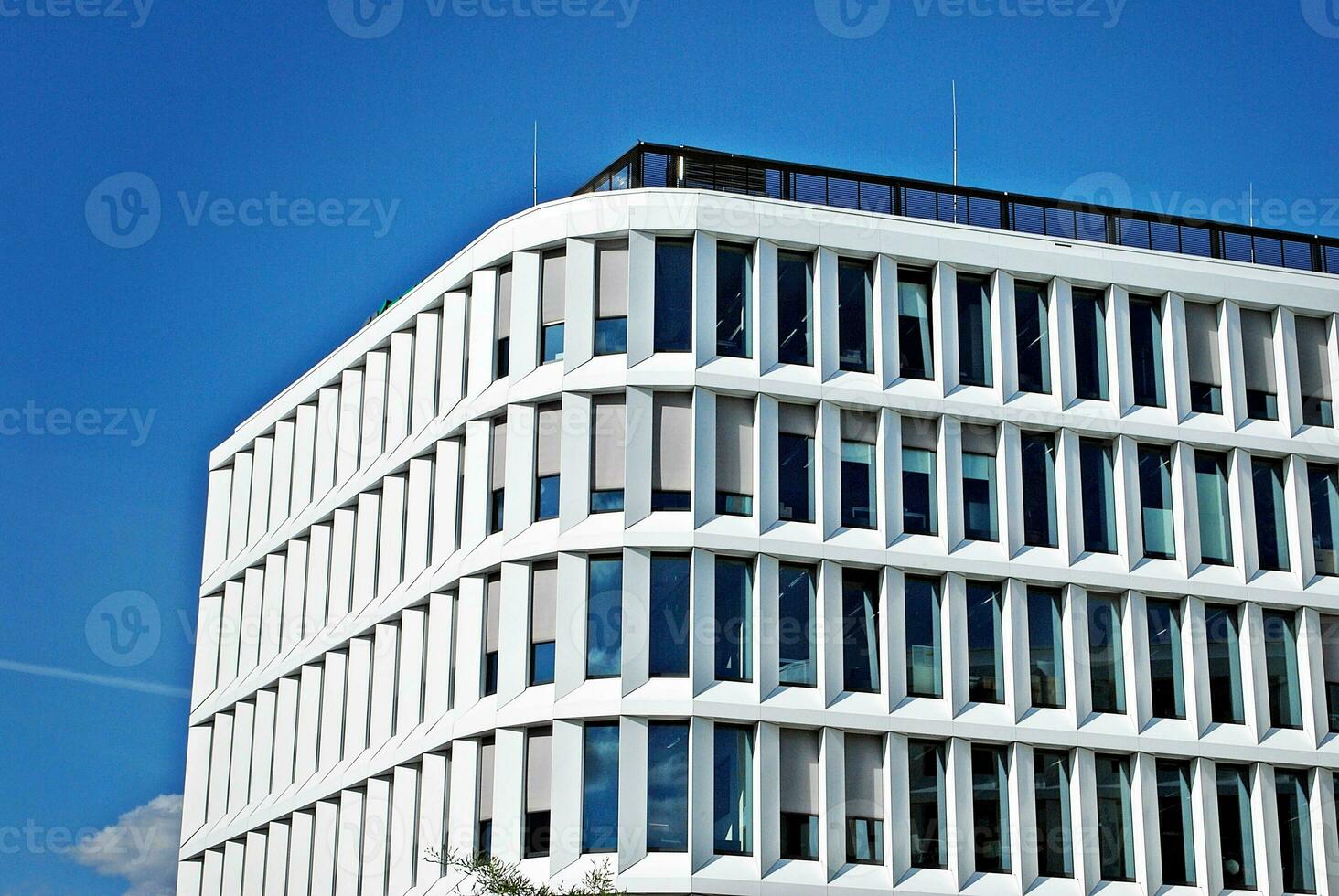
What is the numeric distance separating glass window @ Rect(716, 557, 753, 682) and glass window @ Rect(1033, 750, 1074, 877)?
6762mm

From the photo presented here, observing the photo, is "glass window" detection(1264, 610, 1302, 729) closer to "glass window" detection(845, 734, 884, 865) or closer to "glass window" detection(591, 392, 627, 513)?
"glass window" detection(845, 734, 884, 865)

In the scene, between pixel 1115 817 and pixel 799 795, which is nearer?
pixel 799 795

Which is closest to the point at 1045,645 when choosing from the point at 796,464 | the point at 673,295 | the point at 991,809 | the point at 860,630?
the point at 991,809

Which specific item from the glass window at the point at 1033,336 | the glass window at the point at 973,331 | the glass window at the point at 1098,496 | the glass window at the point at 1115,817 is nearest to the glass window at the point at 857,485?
the glass window at the point at 973,331

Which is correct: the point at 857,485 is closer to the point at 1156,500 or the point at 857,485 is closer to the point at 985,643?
the point at 985,643

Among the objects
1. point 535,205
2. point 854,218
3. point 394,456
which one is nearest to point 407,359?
point 394,456

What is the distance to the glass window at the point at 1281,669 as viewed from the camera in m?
47.5

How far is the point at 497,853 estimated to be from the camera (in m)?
43.4

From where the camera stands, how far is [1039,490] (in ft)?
155

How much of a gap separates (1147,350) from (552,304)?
545 inches

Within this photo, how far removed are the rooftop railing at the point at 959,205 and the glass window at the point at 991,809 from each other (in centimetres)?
1223

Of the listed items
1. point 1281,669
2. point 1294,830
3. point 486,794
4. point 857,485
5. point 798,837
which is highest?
point 857,485

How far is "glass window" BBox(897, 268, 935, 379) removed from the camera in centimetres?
4703

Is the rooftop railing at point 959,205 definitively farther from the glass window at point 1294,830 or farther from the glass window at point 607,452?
the glass window at point 1294,830
